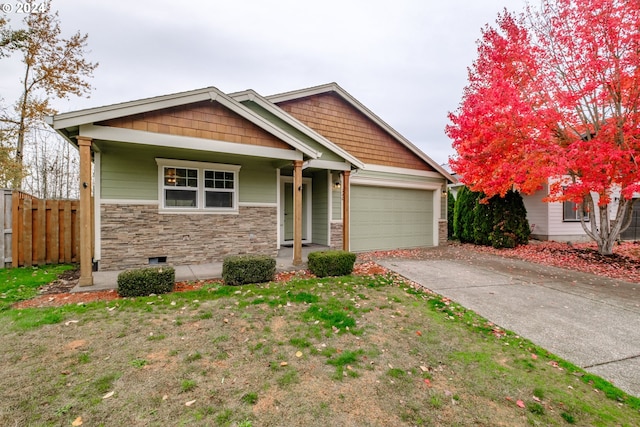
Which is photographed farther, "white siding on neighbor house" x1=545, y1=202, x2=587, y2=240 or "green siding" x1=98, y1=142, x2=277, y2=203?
"white siding on neighbor house" x1=545, y1=202, x2=587, y2=240

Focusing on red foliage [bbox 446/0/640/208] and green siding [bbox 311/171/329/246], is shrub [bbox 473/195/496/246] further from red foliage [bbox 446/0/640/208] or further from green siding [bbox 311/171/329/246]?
green siding [bbox 311/171/329/246]

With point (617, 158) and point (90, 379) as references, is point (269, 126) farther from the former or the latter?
point (617, 158)

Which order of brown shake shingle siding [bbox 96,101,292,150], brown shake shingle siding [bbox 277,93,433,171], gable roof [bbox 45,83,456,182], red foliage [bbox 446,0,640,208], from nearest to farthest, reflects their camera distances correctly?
1. gable roof [bbox 45,83,456,182]
2. brown shake shingle siding [bbox 96,101,292,150]
3. red foliage [bbox 446,0,640,208]
4. brown shake shingle siding [bbox 277,93,433,171]

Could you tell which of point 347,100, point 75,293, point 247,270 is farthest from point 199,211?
point 347,100

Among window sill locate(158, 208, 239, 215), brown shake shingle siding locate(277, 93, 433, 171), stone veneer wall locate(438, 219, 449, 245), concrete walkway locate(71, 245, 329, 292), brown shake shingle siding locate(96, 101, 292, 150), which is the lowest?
concrete walkway locate(71, 245, 329, 292)

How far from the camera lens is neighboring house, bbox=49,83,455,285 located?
5.92 m

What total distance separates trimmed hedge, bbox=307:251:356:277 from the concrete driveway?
139 centimetres

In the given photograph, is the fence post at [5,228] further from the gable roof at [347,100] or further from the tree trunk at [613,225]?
the tree trunk at [613,225]

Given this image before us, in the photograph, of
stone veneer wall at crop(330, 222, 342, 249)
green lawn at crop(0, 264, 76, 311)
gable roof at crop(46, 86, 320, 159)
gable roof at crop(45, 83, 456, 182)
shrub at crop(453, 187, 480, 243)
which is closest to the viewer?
green lawn at crop(0, 264, 76, 311)

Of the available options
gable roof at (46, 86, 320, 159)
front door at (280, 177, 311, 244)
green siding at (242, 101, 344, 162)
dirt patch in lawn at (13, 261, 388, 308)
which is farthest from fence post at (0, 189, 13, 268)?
front door at (280, 177, 311, 244)

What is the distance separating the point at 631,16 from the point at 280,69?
687 inches

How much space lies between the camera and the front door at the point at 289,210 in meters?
10.0

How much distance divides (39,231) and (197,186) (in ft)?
13.3

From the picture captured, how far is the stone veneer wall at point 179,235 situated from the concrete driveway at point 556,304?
382cm
